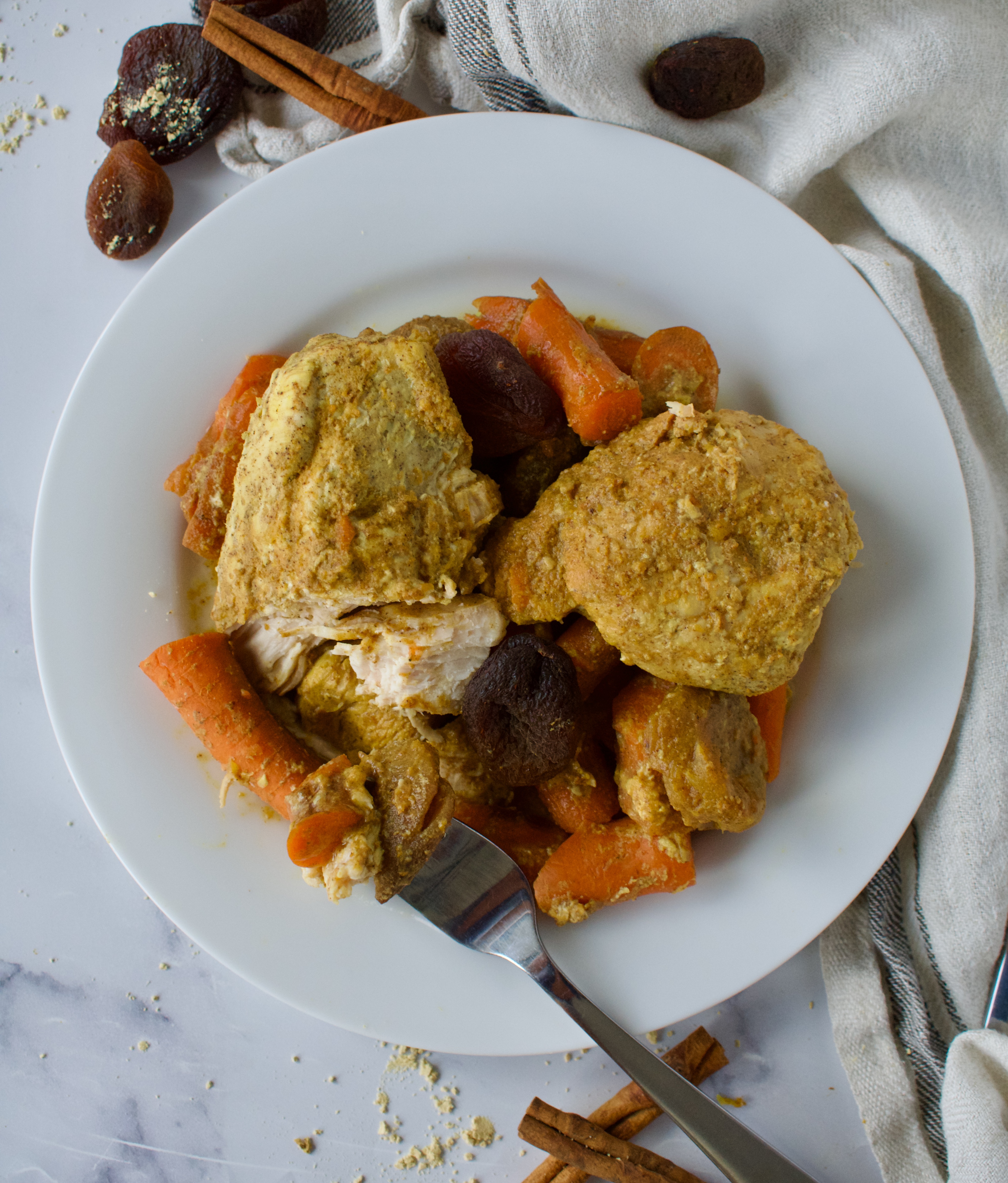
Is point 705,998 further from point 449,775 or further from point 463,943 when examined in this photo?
point 449,775

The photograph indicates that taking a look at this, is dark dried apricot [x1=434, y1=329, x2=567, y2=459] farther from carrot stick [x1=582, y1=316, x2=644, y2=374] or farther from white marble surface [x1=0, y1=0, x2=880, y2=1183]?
white marble surface [x1=0, y1=0, x2=880, y2=1183]

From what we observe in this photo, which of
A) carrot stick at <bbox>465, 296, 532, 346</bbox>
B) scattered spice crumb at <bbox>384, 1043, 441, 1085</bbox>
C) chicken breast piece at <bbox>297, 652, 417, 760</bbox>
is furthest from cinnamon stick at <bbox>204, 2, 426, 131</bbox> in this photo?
scattered spice crumb at <bbox>384, 1043, 441, 1085</bbox>

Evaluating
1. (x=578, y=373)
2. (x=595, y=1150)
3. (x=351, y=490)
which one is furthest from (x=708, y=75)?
(x=595, y=1150)

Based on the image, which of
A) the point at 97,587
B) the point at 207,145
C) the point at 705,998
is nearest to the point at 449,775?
the point at 705,998

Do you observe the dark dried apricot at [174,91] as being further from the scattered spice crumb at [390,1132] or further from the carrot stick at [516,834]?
the scattered spice crumb at [390,1132]

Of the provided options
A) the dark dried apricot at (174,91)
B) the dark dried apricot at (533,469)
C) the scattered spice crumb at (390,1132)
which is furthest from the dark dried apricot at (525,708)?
the dark dried apricot at (174,91)

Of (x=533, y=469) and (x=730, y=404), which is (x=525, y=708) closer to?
(x=533, y=469)
